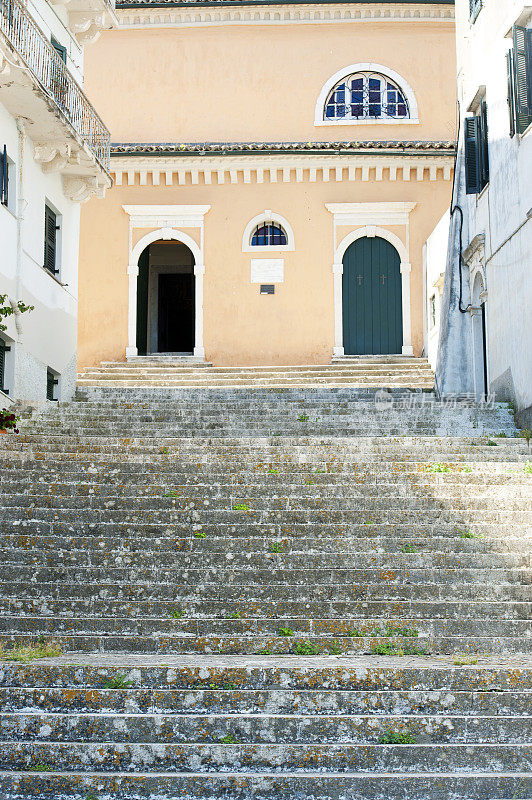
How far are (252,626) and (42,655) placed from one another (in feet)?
5.35

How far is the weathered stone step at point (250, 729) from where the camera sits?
6.19 m

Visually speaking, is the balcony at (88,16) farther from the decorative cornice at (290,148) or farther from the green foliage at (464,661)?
the green foliage at (464,661)

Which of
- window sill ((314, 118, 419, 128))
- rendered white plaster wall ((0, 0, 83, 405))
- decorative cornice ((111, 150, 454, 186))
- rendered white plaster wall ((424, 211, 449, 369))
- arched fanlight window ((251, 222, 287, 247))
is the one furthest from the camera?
window sill ((314, 118, 419, 128))

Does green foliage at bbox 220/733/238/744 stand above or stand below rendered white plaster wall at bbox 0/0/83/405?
below

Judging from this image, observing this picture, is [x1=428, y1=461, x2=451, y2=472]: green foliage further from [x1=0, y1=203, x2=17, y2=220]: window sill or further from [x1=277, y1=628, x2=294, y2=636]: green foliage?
[x1=0, y1=203, x2=17, y2=220]: window sill

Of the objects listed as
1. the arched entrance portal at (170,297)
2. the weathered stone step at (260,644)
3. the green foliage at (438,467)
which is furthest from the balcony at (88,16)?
the weathered stone step at (260,644)

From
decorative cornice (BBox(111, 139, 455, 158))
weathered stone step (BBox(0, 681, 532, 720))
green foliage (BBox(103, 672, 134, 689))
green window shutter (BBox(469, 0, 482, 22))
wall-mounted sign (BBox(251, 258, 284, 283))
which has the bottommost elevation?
weathered stone step (BBox(0, 681, 532, 720))

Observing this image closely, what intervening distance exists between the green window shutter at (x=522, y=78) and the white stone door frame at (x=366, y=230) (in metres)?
8.67

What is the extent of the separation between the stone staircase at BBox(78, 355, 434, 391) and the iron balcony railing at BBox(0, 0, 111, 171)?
3.83 meters

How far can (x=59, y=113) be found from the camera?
1559 centimetres

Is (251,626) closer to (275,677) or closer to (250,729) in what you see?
(275,677)

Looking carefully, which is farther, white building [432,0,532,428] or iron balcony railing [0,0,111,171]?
iron balcony railing [0,0,111,171]

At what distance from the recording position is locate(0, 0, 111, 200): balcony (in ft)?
47.3

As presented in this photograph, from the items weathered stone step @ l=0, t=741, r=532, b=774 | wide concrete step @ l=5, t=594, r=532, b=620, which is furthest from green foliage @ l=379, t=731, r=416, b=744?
wide concrete step @ l=5, t=594, r=532, b=620
